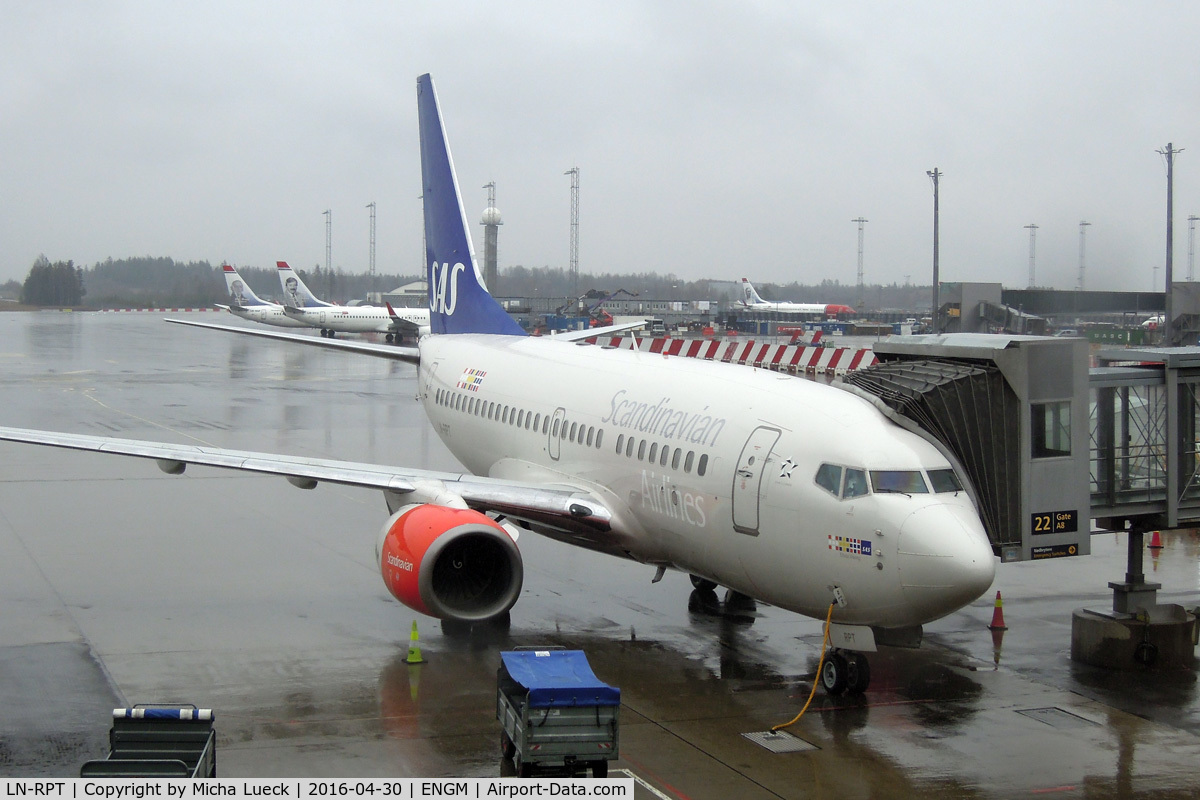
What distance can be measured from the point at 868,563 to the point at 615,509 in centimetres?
497

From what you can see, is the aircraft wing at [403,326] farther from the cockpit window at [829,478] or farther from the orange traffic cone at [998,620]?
the cockpit window at [829,478]

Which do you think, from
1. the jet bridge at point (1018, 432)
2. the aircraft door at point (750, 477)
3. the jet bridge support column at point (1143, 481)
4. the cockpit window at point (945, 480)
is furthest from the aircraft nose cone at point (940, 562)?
the jet bridge support column at point (1143, 481)

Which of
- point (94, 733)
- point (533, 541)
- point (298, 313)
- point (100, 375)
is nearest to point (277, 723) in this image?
point (94, 733)

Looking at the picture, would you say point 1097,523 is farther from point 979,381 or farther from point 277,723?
point 277,723

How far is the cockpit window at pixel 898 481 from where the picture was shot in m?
13.0

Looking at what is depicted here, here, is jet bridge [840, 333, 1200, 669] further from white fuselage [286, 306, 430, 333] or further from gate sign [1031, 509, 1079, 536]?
white fuselage [286, 306, 430, 333]

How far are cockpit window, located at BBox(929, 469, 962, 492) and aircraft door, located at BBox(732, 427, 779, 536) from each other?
191cm

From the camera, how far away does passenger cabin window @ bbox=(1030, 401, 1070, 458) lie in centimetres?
1428

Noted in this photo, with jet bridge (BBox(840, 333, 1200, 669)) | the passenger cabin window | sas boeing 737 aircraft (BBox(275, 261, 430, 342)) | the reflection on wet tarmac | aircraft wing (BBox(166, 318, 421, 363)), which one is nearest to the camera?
the reflection on wet tarmac

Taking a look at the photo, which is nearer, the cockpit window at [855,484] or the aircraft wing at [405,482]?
the cockpit window at [855,484]

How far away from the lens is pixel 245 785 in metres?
10.3

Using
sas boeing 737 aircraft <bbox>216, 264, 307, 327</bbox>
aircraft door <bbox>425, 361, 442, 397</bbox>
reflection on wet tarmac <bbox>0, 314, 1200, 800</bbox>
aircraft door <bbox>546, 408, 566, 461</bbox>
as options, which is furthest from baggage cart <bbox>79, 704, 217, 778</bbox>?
sas boeing 737 aircraft <bbox>216, 264, 307, 327</bbox>

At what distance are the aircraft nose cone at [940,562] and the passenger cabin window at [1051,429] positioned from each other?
2.20 m

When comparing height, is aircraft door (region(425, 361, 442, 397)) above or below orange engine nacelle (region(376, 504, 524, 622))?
above
